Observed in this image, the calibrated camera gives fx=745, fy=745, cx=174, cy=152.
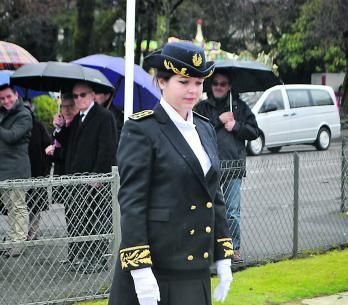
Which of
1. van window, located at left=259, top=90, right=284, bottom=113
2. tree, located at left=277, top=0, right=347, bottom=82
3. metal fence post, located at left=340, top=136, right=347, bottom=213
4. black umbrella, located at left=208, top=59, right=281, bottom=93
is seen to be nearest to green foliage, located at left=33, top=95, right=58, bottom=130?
van window, located at left=259, top=90, right=284, bottom=113

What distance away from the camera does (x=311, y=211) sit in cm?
846

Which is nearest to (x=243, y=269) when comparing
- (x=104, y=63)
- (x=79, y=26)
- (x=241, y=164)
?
(x=241, y=164)

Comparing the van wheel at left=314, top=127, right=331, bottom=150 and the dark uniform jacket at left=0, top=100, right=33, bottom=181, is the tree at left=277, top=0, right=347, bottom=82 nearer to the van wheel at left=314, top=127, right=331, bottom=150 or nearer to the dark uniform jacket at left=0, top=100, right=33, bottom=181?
the van wheel at left=314, top=127, right=331, bottom=150

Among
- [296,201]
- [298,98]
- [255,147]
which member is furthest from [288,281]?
[298,98]

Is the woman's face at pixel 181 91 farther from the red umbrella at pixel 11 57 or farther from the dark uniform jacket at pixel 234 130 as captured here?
the red umbrella at pixel 11 57

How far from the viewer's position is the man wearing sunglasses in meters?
5.77

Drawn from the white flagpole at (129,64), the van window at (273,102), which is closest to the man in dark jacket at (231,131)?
the white flagpole at (129,64)

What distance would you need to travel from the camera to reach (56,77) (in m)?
7.25

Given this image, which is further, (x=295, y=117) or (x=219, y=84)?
(x=295, y=117)

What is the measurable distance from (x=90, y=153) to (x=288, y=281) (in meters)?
2.09

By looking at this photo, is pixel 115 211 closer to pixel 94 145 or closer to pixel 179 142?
pixel 94 145

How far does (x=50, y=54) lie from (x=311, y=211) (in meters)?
36.0

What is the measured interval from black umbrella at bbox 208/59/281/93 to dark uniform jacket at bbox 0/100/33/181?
79.3 inches

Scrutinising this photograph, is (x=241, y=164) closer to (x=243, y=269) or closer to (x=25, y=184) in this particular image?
(x=243, y=269)
